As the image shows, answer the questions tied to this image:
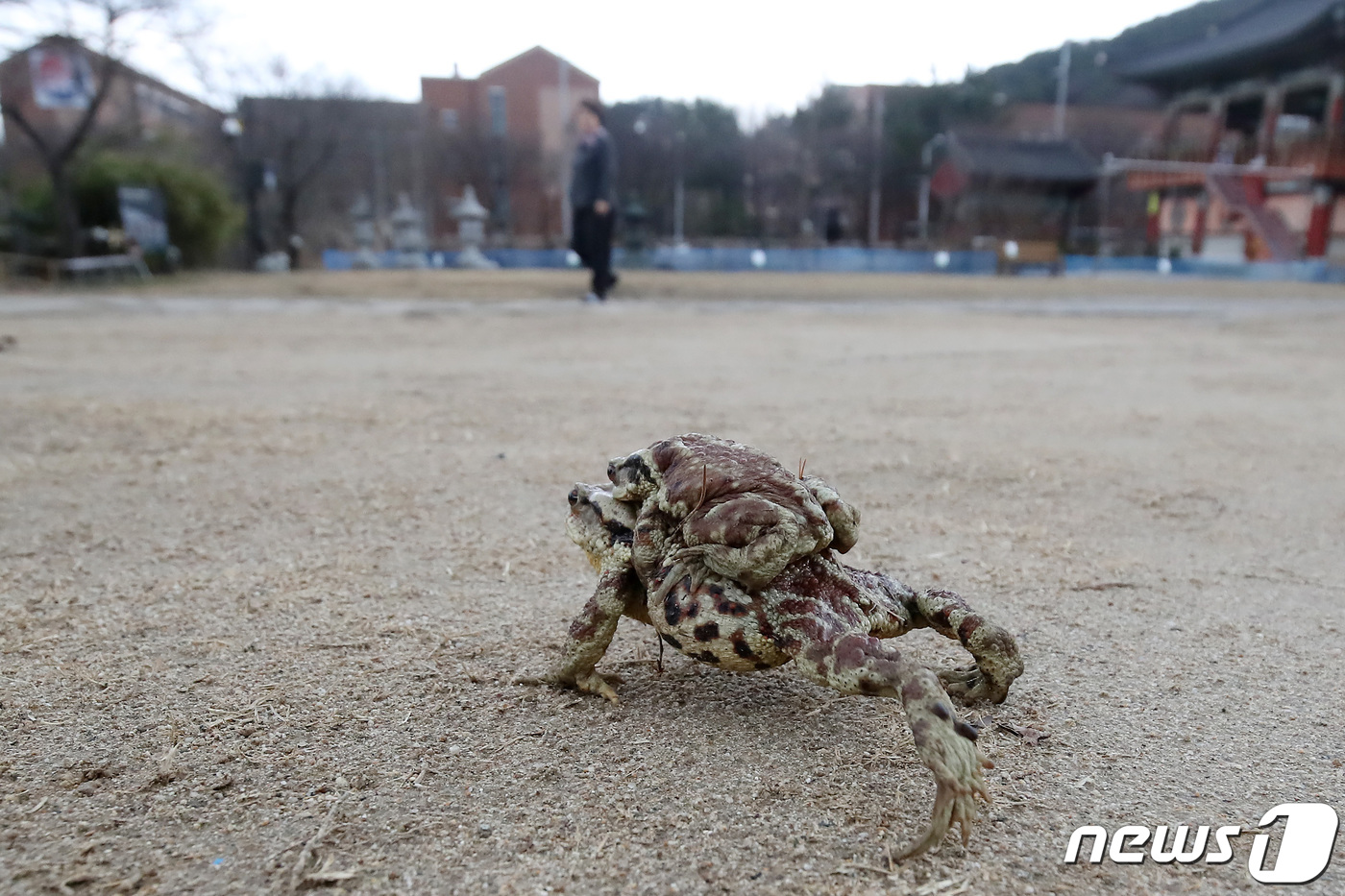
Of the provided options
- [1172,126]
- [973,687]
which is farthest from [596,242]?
[1172,126]

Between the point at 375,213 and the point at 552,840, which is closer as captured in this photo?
the point at 552,840

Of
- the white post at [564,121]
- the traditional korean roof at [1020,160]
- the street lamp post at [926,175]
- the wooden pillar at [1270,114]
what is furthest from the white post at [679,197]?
the wooden pillar at [1270,114]

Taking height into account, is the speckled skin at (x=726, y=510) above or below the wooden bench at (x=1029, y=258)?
below

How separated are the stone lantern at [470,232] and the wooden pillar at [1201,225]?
22754mm

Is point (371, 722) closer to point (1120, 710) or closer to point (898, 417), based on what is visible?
point (1120, 710)

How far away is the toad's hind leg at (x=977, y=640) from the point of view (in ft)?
5.34

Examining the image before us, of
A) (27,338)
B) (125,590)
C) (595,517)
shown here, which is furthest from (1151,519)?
(27,338)

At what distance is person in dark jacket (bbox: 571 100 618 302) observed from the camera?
10773 millimetres

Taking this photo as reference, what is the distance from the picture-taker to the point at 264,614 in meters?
2.15

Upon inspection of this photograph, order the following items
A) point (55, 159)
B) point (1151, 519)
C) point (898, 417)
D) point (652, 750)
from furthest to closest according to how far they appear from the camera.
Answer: point (55, 159) → point (898, 417) → point (1151, 519) → point (652, 750)

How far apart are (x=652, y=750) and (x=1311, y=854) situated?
0.98 metres

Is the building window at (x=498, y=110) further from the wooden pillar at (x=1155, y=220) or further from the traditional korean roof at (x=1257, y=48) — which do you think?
the traditional korean roof at (x=1257, y=48)

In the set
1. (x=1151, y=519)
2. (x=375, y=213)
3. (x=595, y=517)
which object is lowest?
(x=1151, y=519)

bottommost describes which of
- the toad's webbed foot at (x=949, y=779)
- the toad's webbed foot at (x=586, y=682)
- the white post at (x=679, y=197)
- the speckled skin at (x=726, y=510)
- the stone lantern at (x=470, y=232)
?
the toad's webbed foot at (x=586, y=682)
